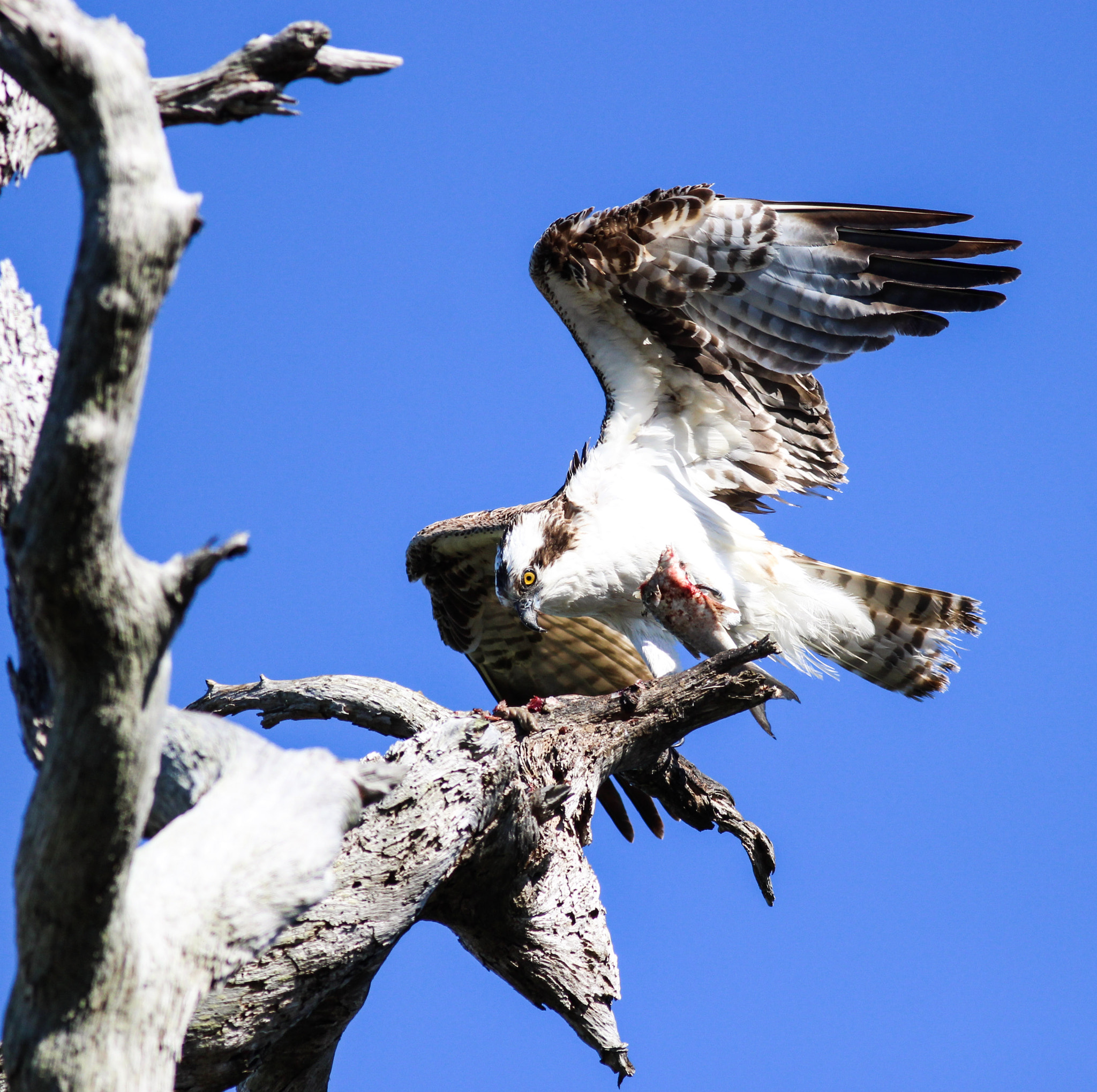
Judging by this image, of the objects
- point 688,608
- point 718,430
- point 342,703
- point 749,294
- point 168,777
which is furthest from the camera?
point 718,430

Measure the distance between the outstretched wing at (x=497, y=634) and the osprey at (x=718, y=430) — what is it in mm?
36

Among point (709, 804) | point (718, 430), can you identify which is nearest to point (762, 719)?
point (709, 804)

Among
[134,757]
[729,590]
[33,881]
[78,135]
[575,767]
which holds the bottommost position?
[33,881]

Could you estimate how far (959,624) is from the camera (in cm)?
691

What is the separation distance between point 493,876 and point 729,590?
285cm

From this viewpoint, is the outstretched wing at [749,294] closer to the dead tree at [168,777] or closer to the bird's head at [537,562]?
the bird's head at [537,562]

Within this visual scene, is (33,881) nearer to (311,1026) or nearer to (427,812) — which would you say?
(427,812)

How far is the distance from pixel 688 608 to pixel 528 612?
1.04 meters

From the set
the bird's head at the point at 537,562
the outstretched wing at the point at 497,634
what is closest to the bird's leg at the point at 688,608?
the bird's head at the point at 537,562

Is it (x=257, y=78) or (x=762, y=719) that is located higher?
(x=257, y=78)

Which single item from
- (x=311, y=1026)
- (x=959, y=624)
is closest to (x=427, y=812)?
(x=311, y=1026)

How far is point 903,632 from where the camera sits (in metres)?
7.05

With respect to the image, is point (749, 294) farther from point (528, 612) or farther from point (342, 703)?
point (342, 703)

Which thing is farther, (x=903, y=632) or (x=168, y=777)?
(x=903, y=632)
